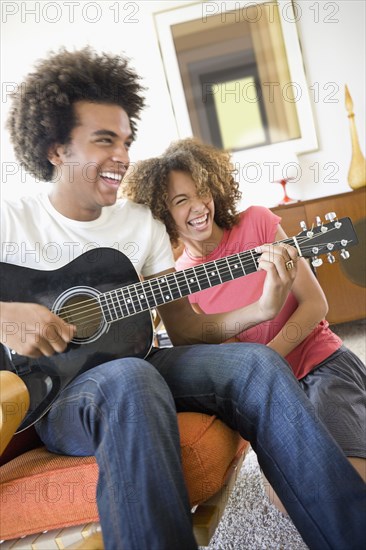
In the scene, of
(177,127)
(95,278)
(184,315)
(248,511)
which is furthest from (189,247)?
(177,127)

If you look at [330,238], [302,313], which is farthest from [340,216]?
[330,238]

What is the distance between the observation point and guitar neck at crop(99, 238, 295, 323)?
1.15 meters

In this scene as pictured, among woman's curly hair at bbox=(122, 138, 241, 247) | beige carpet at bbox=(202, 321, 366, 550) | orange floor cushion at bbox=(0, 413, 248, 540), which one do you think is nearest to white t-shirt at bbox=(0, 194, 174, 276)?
woman's curly hair at bbox=(122, 138, 241, 247)

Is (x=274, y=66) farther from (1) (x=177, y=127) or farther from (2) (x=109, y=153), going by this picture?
(2) (x=109, y=153)

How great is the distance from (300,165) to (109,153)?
1.83m

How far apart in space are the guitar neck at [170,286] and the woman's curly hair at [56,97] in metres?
0.41

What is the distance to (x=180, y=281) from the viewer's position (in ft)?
3.87

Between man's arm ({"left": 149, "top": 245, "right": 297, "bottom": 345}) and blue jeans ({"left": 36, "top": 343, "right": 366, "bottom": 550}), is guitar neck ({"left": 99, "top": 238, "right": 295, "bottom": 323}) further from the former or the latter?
blue jeans ({"left": 36, "top": 343, "right": 366, "bottom": 550})

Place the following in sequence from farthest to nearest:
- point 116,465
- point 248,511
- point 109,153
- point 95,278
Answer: point 248,511, point 109,153, point 95,278, point 116,465

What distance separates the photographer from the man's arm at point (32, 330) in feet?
3.43

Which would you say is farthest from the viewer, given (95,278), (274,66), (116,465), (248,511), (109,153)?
(274,66)

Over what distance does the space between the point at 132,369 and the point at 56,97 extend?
697 mm

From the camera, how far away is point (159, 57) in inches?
114

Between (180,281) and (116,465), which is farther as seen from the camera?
(180,281)
